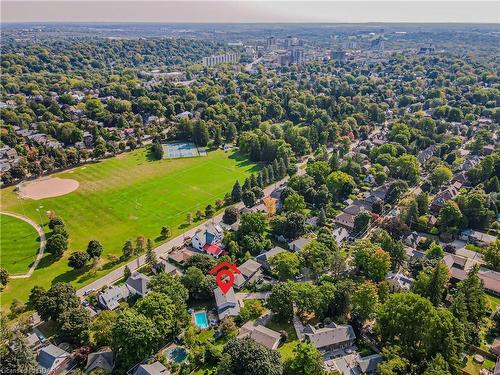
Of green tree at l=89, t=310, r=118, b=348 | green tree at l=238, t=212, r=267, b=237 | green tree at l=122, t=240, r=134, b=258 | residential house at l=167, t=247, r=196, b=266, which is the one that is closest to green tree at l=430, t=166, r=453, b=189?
green tree at l=238, t=212, r=267, b=237

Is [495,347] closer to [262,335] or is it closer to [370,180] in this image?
[262,335]

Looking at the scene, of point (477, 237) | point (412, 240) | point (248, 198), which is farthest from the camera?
point (248, 198)

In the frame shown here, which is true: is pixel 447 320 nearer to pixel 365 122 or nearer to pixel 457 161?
pixel 457 161

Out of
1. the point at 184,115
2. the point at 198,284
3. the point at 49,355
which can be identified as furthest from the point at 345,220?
the point at 184,115

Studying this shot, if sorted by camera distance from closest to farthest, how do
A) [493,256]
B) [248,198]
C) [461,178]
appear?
[493,256]
[248,198]
[461,178]

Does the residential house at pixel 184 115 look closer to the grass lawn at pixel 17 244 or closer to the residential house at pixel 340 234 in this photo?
the grass lawn at pixel 17 244

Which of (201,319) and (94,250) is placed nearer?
(201,319)

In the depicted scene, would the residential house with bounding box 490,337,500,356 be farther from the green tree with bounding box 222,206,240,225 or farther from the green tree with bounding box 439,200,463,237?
A: the green tree with bounding box 222,206,240,225
